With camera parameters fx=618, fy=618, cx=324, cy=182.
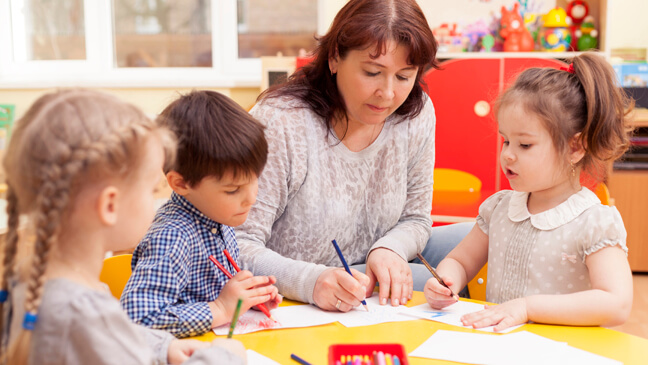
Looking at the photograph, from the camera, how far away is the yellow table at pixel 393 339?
37.6 inches

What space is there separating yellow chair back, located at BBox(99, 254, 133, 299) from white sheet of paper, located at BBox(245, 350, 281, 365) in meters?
0.48

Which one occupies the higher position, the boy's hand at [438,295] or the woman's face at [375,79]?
the woman's face at [375,79]

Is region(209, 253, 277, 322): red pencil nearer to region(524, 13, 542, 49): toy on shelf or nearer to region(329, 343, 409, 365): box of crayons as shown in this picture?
region(329, 343, 409, 365): box of crayons

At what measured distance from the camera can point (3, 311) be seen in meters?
0.71

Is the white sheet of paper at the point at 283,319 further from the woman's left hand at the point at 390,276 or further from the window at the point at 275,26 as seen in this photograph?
the window at the point at 275,26

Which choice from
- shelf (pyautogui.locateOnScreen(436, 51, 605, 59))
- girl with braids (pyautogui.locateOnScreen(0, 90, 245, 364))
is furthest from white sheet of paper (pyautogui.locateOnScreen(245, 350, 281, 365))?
shelf (pyautogui.locateOnScreen(436, 51, 605, 59))

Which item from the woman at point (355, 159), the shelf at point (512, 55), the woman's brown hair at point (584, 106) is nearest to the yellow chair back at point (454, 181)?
the shelf at point (512, 55)

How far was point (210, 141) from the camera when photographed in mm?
1059

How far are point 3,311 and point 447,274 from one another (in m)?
0.90

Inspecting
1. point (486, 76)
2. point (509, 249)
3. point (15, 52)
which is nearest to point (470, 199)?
point (486, 76)

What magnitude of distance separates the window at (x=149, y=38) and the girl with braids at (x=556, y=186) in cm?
283

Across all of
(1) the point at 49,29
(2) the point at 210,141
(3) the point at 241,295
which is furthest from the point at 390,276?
(1) the point at 49,29

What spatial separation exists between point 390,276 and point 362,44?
515mm

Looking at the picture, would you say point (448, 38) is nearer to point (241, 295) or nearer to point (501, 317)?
point (501, 317)
